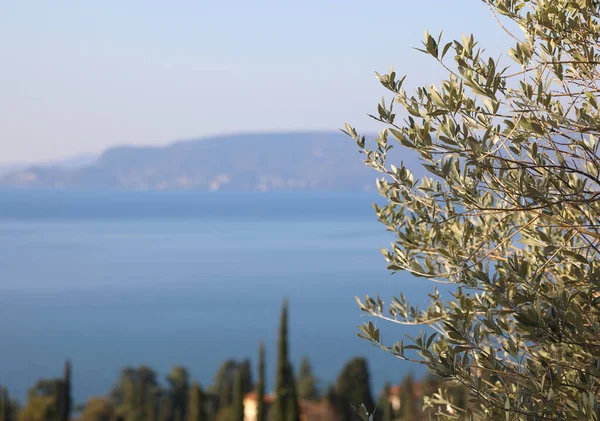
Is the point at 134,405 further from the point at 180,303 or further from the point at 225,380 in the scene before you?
the point at 180,303

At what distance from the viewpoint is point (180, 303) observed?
80562 mm

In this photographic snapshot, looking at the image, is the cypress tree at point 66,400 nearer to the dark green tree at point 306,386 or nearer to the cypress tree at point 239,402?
the cypress tree at point 239,402

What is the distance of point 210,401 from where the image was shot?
126ft

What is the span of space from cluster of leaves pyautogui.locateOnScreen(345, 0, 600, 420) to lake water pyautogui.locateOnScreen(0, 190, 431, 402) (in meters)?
53.9

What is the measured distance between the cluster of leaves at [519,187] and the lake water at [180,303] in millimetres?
53881

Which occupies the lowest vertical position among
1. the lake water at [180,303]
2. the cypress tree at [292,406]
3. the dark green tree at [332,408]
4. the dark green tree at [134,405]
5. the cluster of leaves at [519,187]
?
the lake water at [180,303]

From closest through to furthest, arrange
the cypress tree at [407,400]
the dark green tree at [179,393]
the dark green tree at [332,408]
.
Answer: the cypress tree at [407,400], the dark green tree at [332,408], the dark green tree at [179,393]

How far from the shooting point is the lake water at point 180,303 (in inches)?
2549

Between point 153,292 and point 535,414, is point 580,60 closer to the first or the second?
point 535,414

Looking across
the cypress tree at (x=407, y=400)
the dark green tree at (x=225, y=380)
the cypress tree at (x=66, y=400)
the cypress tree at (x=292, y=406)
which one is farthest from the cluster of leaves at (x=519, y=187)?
the dark green tree at (x=225, y=380)

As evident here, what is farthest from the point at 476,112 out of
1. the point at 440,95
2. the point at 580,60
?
the point at 580,60

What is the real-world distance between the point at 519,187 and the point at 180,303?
261ft

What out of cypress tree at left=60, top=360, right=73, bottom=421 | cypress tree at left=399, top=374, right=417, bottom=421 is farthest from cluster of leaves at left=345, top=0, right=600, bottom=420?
cypress tree at left=60, top=360, right=73, bottom=421

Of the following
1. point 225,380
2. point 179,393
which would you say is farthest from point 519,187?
point 225,380
